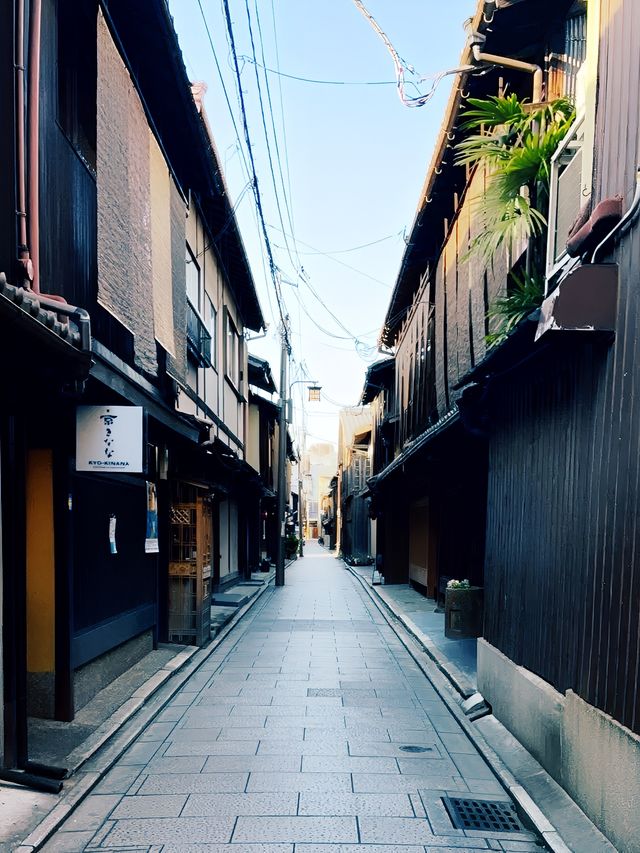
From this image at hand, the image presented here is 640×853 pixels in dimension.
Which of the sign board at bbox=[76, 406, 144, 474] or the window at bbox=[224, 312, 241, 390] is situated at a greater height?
the window at bbox=[224, 312, 241, 390]

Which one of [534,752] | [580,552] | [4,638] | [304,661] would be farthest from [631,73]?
[304,661]

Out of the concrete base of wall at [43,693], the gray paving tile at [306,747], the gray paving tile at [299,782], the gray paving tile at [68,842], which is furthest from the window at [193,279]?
the gray paving tile at [68,842]

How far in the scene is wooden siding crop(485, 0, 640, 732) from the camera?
478 cm

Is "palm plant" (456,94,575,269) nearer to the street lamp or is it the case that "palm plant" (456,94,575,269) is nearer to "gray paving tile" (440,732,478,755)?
"gray paving tile" (440,732,478,755)

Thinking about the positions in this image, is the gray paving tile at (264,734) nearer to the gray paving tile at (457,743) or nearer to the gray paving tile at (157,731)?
the gray paving tile at (157,731)

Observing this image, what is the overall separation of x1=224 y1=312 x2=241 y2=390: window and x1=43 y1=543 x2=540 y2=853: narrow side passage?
35.6ft

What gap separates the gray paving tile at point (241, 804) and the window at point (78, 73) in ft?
21.1

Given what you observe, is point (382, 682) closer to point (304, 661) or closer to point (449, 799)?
point (304, 661)

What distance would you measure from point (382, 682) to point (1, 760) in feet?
18.6

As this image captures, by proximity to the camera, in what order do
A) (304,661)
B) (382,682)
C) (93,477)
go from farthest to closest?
(304,661) → (382,682) → (93,477)

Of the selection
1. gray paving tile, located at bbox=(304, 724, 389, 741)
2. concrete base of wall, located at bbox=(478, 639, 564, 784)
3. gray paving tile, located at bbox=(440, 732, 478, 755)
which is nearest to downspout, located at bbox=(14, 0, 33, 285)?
gray paving tile, located at bbox=(304, 724, 389, 741)

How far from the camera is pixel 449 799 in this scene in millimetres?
5809

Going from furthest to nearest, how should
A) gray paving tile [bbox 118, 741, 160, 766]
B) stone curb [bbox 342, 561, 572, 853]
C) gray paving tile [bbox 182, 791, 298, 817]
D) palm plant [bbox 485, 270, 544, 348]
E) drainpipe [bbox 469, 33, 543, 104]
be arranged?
drainpipe [bbox 469, 33, 543, 104] → palm plant [bbox 485, 270, 544, 348] → gray paving tile [bbox 118, 741, 160, 766] → gray paving tile [bbox 182, 791, 298, 817] → stone curb [bbox 342, 561, 572, 853]

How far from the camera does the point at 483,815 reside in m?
5.52
